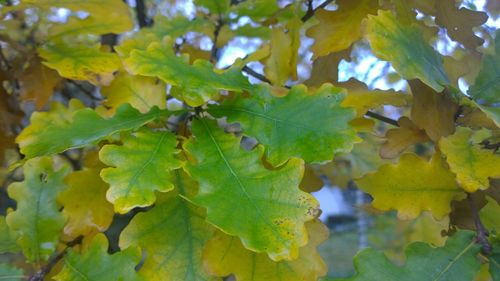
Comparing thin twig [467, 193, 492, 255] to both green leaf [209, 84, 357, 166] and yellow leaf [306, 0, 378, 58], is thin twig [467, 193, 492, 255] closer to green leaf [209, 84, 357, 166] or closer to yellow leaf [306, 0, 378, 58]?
green leaf [209, 84, 357, 166]

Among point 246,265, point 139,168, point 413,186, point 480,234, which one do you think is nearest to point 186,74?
point 139,168

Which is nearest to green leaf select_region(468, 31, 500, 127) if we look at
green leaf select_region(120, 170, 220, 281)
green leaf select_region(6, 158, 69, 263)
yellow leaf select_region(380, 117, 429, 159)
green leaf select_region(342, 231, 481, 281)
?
yellow leaf select_region(380, 117, 429, 159)

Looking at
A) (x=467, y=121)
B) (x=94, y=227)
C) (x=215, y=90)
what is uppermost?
(x=215, y=90)

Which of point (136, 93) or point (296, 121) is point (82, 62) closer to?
point (136, 93)

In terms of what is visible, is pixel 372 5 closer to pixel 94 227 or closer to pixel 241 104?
pixel 241 104

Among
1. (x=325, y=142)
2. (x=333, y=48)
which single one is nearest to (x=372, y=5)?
(x=333, y=48)

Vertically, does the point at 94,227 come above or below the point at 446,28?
below

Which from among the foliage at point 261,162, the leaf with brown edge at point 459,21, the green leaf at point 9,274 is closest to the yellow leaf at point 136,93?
the foliage at point 261,162

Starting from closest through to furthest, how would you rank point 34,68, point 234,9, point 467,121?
point 467,121 → point 34,68 → point 234,9
